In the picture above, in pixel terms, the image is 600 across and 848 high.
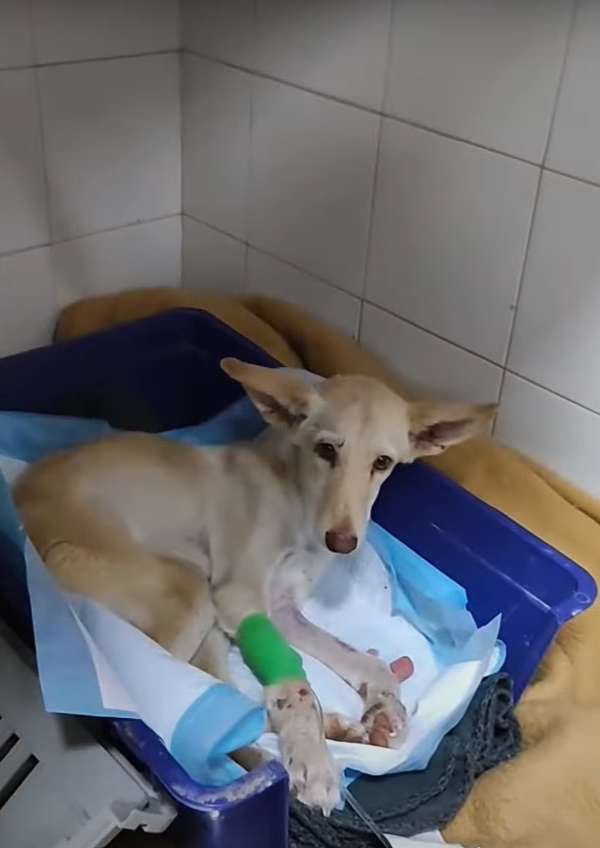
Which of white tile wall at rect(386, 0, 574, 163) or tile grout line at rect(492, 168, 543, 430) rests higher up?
white tile wall at rect(386, 0, 574, 163)

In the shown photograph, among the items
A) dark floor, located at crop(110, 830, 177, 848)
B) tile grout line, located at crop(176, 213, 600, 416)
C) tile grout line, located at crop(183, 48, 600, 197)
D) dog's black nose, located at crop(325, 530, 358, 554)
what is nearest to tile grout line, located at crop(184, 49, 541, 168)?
tile grout line, located at crop(183, 48, 600, 197)

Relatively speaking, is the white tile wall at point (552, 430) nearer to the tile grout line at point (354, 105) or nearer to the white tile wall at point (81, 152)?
the tile grout line at point (354, 105)

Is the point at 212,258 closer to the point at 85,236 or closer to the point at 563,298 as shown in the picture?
the point at 85,236

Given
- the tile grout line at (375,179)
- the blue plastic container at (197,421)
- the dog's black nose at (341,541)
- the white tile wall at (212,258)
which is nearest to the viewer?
the blue plastic container at (197,421)

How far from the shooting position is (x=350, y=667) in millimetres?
1271

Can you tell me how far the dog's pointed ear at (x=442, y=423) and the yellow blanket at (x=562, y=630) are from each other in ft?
0.60

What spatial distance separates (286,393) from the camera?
122cm

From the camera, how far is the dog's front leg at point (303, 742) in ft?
3.42

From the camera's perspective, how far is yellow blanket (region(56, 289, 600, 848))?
43.4 inches

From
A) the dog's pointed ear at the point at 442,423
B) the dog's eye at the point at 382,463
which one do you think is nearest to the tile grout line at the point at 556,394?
the dog's pointed ear at the point at 442,423

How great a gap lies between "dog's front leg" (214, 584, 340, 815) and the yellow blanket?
0.16m

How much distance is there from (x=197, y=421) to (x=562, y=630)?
67cm

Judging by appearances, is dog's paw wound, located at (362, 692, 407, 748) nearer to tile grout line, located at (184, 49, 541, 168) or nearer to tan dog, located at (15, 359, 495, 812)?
tan dog, located at (15, 359, 495, 812)

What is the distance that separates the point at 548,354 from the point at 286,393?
0.36 m
